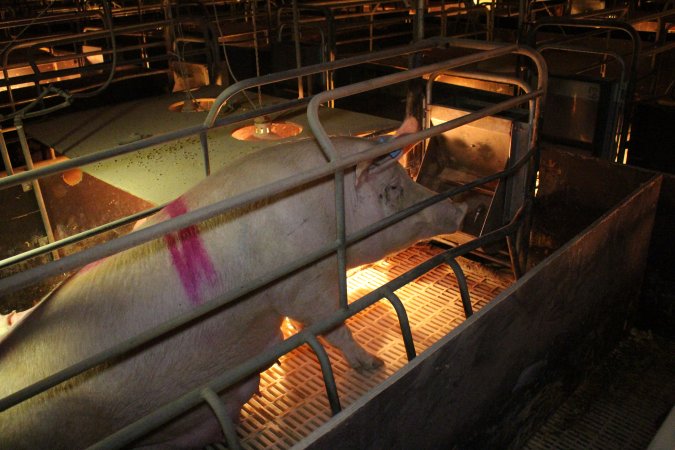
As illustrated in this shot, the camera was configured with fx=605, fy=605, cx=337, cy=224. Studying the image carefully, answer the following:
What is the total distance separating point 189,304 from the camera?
194 centimetres

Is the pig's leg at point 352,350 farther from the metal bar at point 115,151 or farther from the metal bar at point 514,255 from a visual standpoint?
the metal bar at point 115,151

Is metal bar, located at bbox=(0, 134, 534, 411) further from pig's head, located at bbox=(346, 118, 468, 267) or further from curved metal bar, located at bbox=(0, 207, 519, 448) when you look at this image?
pig's head, located at bbox=(346, 118, 468, 267)

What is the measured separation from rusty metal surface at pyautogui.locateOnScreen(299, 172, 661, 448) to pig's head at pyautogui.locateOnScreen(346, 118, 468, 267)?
1.73 feet

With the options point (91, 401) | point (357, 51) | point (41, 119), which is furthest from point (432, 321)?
point (357, 51)

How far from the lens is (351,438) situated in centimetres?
159

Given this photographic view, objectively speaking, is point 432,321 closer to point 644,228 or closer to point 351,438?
point 644,228

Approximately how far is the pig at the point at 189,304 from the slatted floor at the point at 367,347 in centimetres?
19

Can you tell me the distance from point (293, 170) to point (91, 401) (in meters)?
1.00

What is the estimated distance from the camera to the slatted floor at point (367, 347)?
2.36 meters

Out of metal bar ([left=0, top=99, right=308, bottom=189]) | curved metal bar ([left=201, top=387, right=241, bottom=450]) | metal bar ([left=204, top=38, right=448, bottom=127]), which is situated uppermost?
metal bar ([left=204, top=38, right=448, bottom=127])

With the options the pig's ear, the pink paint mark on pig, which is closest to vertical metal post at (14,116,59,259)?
the pink paint mark on pig

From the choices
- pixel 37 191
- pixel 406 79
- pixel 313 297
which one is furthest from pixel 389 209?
pixel 37 191

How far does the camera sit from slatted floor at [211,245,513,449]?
2359mm

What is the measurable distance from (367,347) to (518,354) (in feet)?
2.36
